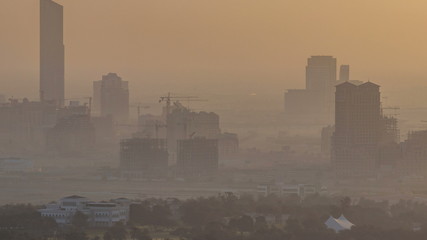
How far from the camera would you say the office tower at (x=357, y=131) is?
49.7 metres

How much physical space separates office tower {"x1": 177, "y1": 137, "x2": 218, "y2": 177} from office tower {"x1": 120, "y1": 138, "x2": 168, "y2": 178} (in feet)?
1.61

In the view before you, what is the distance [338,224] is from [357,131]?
68.2 feet

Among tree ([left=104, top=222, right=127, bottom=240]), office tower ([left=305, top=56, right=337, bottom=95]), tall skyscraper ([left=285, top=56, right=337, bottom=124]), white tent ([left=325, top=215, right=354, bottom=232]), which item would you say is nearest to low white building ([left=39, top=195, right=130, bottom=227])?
tree ([left=104, top=222, right=127, bottom=240])

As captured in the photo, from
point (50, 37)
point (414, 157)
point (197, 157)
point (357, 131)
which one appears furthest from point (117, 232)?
point (50, 37)

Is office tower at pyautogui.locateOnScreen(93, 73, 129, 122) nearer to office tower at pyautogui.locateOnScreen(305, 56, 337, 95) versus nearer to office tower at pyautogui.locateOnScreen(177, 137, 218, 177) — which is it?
office tower at pyautogui.locateOnScreen(305, 56, 337, 95)

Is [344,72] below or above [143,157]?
above

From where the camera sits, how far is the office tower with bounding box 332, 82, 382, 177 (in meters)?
49.7

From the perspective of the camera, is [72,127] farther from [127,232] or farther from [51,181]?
[127,232]

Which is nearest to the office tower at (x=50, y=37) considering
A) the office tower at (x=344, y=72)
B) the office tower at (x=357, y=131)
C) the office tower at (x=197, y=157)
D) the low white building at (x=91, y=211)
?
the office tower at (x=344, y=72)

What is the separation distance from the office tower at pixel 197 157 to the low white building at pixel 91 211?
14443 millimetres

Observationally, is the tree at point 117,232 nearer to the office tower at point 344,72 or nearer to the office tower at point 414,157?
the office tower at point 414,157

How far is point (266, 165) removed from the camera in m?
52.0

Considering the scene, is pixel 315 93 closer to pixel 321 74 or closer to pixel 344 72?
pixel 321 74

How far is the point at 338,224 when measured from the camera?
31.1m
